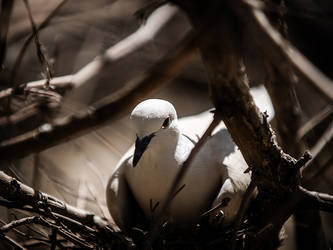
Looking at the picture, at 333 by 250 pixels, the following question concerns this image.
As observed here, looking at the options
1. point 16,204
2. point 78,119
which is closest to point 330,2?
point 16,204

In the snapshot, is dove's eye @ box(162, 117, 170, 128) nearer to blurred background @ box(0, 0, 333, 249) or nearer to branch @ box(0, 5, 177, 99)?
branch @ box(0, 5, 177, 99)

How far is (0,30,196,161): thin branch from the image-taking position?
0.57m

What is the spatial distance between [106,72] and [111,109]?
2422 mm

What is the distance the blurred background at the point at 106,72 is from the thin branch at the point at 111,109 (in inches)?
41.3

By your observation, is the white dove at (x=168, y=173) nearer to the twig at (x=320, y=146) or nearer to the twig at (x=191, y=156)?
the twig at (x=320, y=146)

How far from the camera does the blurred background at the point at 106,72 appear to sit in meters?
1.95

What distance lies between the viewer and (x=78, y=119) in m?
0.61

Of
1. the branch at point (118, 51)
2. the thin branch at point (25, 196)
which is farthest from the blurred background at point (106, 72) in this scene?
the thin branch at point (25, 196)

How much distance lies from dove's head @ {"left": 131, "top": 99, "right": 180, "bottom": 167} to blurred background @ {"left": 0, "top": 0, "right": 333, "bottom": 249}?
410 millimetres

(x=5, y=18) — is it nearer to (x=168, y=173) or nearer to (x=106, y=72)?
(x=168, y=173)

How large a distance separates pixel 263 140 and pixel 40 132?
1.85ft

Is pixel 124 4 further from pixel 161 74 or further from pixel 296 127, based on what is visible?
pixel 161 74

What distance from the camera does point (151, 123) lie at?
4.31 feet

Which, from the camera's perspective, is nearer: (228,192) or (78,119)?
(78,119)
